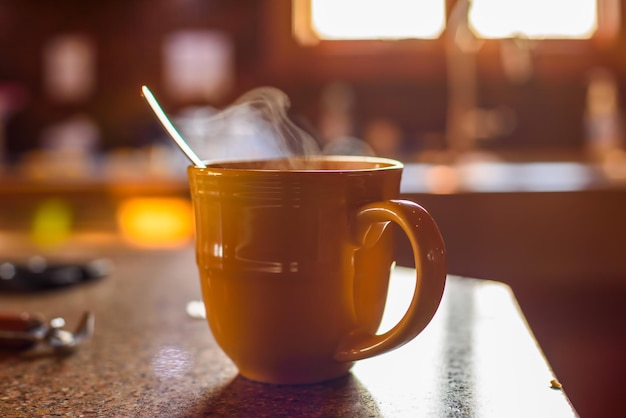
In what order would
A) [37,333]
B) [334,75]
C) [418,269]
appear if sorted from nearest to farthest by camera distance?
1. [418,269]
2. [37,333]
3. [334,75]

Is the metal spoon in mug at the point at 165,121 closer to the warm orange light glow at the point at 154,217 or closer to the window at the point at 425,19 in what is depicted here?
the warm orange light glow at the point at 154,217

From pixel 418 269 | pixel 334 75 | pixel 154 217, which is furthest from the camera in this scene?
pixel 334 75

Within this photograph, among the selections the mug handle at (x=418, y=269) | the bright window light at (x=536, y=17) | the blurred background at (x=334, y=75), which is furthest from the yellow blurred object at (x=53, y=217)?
the bright window light at (x=536, y=17)

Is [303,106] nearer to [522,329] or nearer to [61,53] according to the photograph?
[61,53]

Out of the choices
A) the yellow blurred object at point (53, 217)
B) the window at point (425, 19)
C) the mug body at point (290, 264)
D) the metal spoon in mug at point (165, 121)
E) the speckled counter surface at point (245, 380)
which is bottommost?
the yellow blurred object at point (53, 217)

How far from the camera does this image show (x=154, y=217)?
183cm

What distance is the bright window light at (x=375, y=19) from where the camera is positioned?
2.88 metres

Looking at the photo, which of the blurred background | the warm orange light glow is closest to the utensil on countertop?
the warm orange light glow

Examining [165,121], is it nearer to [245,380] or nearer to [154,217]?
[245,380]

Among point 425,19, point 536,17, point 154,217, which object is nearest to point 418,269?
point 154,217

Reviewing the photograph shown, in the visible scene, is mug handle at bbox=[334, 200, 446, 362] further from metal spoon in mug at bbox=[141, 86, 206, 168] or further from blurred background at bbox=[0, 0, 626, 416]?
blurred background at bbox=[0, 0, 626, 416]

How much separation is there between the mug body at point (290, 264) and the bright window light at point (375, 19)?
2526 mm

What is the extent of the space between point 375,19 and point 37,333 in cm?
255

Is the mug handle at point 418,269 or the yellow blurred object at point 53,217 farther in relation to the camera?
the yellow blurred object at point 53,217
